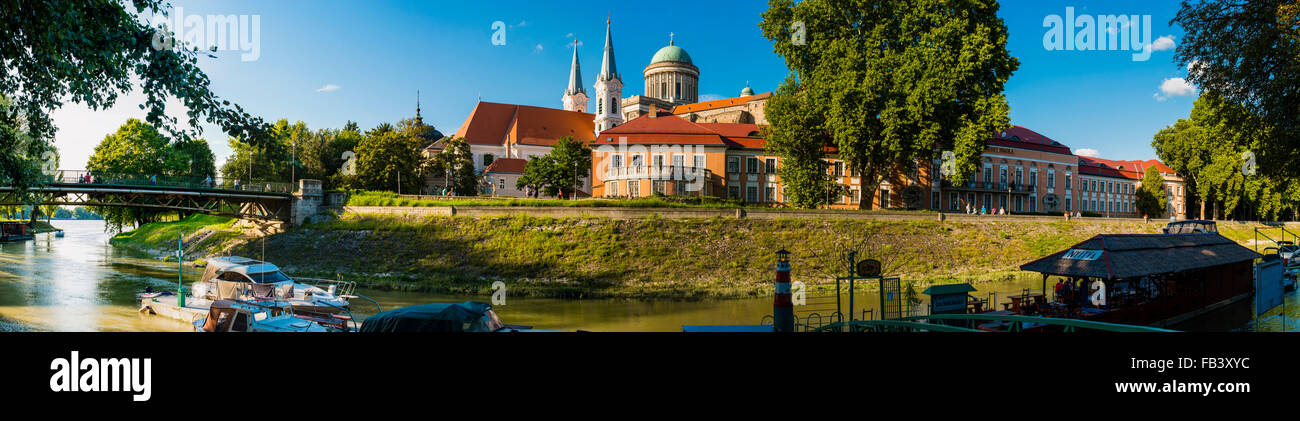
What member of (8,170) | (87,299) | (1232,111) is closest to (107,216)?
(87,299)

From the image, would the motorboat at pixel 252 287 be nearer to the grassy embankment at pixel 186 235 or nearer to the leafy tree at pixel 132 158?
the grassy embankment at pixel 186 235

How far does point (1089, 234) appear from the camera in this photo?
46.3 meters

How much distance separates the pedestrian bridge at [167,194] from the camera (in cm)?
3619

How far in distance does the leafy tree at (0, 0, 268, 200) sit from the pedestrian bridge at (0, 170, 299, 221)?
117ft

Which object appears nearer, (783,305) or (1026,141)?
(783,305)

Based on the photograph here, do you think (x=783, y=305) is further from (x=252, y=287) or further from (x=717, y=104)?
(x=717, y=104)

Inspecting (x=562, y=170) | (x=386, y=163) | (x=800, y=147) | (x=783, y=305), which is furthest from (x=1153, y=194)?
(x=386, y=163)

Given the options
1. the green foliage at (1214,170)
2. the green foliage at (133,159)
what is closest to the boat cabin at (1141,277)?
the green foliage at (1214,170)

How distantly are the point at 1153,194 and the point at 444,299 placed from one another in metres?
79.6

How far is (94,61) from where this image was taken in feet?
19.3

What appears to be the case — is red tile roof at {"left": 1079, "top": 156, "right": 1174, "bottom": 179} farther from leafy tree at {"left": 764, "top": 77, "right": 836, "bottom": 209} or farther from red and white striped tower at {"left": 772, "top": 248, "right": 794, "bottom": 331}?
red and white striped tower at {"left": 772, "top": 248, "right": 794, "bottom": 331}

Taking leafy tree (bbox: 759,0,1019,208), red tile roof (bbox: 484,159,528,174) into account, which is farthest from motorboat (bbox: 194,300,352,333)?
red tile roof (bbox: 484,159,528,174)

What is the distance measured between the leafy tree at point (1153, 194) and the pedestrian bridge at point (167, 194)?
86960mm
